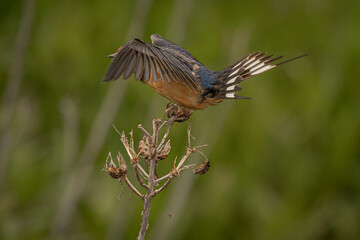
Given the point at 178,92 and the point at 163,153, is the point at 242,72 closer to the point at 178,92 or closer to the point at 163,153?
the point at 178,92

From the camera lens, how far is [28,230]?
2232 millimetres

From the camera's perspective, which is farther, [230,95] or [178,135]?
[178,135]

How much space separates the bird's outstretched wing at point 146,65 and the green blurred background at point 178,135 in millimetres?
651

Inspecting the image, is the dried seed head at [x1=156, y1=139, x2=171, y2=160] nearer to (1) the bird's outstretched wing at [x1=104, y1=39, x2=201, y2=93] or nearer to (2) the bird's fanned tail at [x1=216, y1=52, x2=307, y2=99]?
(1) the bird's outstretched wing at [x1=104, y1=39, x2=201, y2=93]

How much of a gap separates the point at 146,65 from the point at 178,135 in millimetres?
1123

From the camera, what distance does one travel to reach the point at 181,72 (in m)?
1.40

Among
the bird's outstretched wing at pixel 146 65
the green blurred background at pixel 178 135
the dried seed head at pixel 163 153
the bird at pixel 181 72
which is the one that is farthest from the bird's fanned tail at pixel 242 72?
the green blurred background at pixel 178 135

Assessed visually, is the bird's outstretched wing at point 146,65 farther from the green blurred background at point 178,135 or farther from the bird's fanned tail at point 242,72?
the green blurred background at point 178,135

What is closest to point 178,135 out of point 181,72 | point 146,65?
point 181,72

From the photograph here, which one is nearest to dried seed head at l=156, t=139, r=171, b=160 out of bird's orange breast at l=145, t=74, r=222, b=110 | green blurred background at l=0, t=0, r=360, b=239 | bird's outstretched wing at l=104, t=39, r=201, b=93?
bird's outstretched wing at l=104, t=39, r=201, b=93

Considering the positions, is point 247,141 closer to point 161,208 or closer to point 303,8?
point 161,208

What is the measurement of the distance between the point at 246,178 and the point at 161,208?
0.44 meters

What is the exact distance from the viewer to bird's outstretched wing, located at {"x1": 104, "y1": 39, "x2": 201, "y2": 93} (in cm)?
115

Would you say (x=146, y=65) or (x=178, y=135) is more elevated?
(x=146, y=65)
